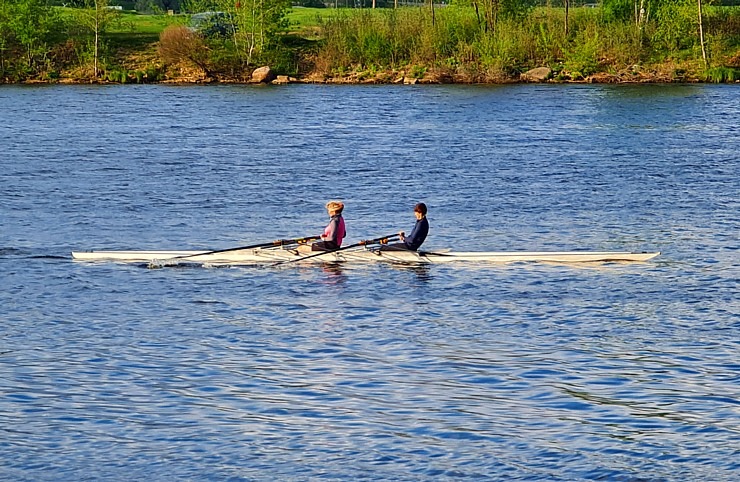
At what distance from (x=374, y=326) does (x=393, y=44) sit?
6765 centimetres

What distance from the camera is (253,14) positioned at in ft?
283

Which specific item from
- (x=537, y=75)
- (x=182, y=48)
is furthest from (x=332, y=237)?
(x=182, y=48)

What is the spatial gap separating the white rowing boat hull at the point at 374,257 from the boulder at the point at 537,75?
57.2 meters

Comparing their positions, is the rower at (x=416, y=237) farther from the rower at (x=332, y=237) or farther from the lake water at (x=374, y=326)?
the rower at (x=332, y=237)

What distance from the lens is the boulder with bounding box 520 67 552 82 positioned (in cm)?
8181

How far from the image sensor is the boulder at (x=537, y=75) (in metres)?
81.8

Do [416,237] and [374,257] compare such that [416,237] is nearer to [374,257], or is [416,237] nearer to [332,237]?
[374,257]

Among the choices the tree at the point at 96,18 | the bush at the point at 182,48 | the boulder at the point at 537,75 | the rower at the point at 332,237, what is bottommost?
the rower at the point at 332,237

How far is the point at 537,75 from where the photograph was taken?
3238 inches

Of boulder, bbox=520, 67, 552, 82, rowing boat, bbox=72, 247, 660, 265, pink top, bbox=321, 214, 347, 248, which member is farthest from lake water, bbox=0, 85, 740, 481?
boulder, bbox=520, 67, 552, 82

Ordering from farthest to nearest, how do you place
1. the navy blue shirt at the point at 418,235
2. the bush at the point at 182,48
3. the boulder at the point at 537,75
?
1. the bush at the point at 182,48
2. the boulder at the point at 537,75
3. the navy blue shirt at the point at 418,235

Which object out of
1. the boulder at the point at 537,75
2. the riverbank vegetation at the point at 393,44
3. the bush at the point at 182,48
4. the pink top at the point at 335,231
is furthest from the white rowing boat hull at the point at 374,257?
the bush at the point at 182,48

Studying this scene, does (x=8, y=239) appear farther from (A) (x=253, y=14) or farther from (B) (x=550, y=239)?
(A) (x=253, y=14)

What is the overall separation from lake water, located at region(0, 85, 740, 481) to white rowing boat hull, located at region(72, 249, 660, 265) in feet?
1.02
